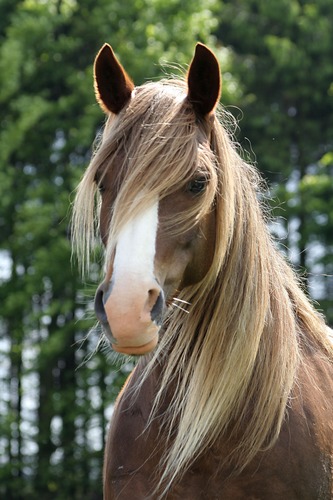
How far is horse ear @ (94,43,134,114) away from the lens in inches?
136

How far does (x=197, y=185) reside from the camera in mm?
3102

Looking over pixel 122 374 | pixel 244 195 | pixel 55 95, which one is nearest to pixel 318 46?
pixel 55 95

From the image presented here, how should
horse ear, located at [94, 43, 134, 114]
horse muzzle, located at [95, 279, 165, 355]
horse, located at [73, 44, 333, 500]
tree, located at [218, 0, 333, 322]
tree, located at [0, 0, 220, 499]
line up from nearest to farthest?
horse muzzle, located at [95, 279, 165, 355]
horse, located at [73, 44, 333, 500]
horse ear, located at [94, 43, 134, 114]
tree, located at [0, 0, 220, 499]
tree, located at [218, 0, 333, 322]

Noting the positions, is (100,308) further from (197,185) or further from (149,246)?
(197,185)

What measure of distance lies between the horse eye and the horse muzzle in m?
0.44

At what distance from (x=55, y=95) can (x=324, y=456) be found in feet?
48.8

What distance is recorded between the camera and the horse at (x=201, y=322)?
3082mm

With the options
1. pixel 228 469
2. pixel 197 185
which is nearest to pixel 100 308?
pixel 197 185

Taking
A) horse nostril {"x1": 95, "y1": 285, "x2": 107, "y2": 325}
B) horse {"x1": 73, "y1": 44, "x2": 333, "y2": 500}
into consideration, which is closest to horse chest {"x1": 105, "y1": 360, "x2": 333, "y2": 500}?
horse {"x1": 73, "y1": 44, "x2": 333, "y2": 500}

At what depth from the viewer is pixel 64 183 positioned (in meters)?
15.9

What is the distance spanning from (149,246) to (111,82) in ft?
3.01

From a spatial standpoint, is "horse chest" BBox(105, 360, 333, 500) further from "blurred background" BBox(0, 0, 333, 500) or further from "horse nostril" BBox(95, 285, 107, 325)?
"blurred background" BBox(0, 0, 333, 500)

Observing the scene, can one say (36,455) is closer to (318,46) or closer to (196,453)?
(318,46)

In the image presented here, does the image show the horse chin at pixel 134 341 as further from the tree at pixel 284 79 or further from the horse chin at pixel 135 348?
the tree at pixel 284 79
